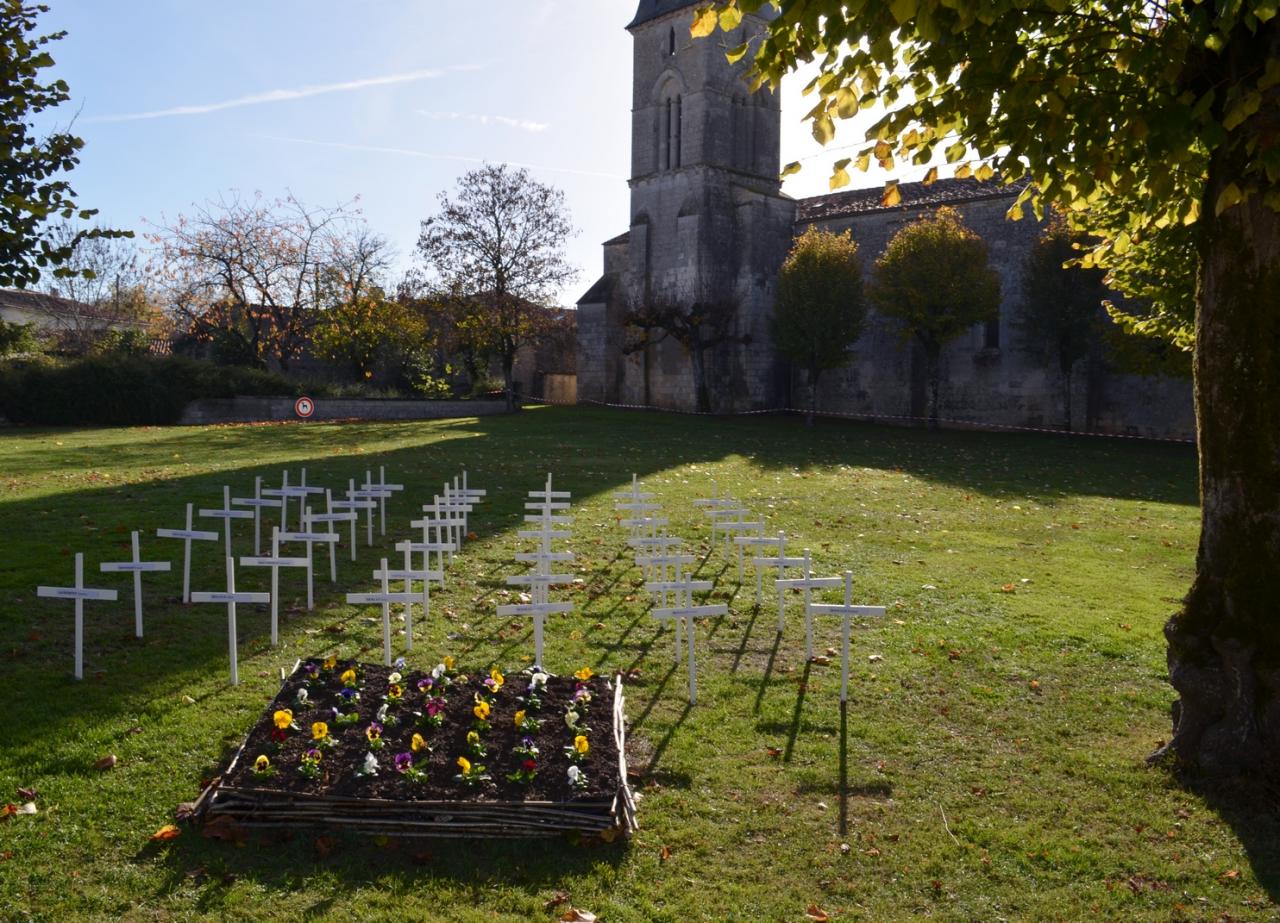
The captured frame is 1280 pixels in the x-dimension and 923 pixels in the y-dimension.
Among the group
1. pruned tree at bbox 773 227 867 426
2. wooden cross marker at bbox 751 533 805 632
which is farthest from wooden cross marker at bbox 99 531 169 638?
pruned tree at bbox 773 227 867 426

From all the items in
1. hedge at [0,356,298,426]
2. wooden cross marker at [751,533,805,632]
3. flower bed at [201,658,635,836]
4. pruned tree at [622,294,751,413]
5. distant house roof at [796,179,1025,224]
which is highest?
distant house roof at [796,179,1025,224]

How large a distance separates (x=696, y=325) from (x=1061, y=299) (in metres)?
12.4

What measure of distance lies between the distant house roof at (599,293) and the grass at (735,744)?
95.1 ft

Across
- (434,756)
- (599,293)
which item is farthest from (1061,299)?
(434,756)

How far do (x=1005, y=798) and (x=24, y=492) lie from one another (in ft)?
44.8

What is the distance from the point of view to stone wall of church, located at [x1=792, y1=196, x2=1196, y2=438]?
31891 millimetres

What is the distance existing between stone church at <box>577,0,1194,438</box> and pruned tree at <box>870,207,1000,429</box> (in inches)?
127

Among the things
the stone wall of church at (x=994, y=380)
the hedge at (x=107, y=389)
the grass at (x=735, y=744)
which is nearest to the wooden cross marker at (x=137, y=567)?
the grass at (x=735, y=744)

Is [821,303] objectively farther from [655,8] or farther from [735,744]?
[735,744]

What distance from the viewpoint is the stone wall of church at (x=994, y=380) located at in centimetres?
3189

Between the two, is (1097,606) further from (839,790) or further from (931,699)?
(839,790)

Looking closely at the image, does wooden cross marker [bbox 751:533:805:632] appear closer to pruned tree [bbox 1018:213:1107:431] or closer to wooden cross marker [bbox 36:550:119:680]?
wooden cross marker [bbox 36:550:119:680]

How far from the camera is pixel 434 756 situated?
5.01m

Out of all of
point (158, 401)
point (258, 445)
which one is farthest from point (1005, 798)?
point (158, 401)
